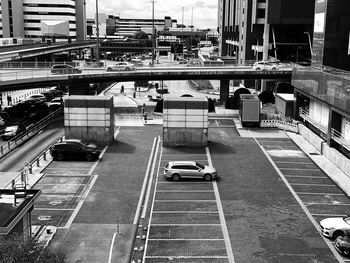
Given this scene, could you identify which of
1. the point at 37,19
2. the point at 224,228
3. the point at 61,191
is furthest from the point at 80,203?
the point at 37,19

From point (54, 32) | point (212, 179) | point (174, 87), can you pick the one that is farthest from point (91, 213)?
point (54, 32)

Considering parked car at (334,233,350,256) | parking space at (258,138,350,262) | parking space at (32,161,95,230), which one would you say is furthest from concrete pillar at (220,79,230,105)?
parked car at (334,233,350,256)

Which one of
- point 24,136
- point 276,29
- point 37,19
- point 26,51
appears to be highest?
point 37,19

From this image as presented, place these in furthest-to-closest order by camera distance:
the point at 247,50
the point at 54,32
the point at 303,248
A: the point at 54,32
the point at 247,50
the point at 303,248

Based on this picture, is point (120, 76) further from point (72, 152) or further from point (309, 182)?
point (309, 182)

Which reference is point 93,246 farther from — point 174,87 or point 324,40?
point 174,87

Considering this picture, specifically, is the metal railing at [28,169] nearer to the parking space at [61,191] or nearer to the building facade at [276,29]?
the parking space at [61,191]
